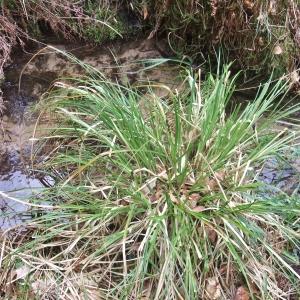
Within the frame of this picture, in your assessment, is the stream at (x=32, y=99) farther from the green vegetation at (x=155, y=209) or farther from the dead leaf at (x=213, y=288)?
the dead leaf at (x=213, y=288)

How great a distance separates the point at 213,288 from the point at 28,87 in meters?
1.78

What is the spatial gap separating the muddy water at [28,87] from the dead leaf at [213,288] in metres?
0.92

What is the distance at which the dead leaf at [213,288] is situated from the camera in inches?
83.0

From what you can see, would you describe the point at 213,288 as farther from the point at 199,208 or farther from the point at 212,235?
the point at 199,208

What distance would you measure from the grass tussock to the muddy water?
20 centimetres

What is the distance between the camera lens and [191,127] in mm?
2381

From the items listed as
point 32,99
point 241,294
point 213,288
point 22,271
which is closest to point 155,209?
point 213,288

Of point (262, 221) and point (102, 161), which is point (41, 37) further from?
point (262, 221)

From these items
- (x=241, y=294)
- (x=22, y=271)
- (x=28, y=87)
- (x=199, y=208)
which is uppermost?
(x=28, y=87)

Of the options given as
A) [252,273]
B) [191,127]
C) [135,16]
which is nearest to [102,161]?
[191,127]

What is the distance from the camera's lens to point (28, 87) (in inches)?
124

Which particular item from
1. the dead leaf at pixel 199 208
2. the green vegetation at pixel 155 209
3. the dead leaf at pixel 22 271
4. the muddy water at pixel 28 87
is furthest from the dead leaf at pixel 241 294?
the muddy water at pixel 28 87

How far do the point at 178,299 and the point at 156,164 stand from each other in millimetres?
619

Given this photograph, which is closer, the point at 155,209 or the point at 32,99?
the point at 155,209
